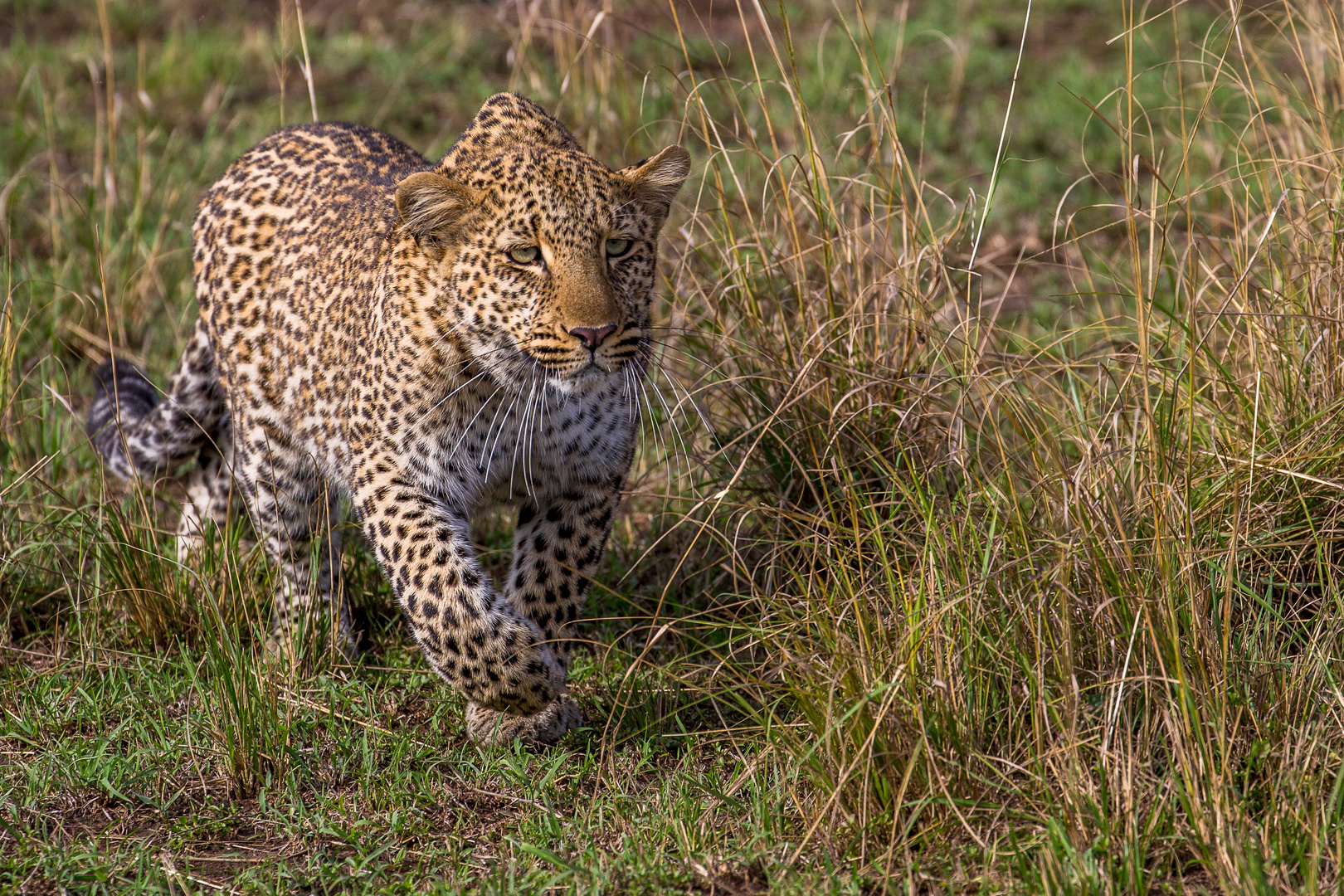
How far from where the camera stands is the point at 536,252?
4184 millimetres

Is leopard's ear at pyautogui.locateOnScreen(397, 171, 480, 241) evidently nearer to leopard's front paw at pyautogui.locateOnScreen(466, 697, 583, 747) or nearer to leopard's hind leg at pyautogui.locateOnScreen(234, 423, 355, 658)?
leopard's hind leg at pyautogui.locateOnScreen(234, 423, 355, 658)

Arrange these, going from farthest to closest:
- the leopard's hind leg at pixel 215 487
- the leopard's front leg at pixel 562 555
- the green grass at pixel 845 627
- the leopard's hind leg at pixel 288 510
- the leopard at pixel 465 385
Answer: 1. the leopard's hind leg at pixel 215 487
2. the leopard's hind leg at pixel 288 510
3. the leopard's front leg at pixel 562 555
4. the leopard at pixel 465 385
5. the green grass at pixel 845 627

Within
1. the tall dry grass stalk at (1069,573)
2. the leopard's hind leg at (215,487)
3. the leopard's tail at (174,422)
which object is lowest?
the leopard's hind leg at (215,487)

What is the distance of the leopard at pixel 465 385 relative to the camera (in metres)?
4.18

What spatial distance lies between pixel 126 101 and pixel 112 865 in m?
6.46

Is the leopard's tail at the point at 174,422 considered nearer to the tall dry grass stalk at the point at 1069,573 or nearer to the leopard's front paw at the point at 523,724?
the leopard's front paw at the point at 523,724

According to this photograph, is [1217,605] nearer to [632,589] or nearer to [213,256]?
[632,589]

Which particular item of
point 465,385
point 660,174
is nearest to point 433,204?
point 465,385

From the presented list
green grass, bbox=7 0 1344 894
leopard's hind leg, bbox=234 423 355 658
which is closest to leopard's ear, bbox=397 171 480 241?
green grass, bbox=7 0 1344 894

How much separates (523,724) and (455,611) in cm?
42

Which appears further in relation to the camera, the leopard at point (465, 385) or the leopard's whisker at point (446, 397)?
the leopard's whisker at point (446, 397)

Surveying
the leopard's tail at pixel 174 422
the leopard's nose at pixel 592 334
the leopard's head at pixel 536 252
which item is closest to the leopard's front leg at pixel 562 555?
the leopard's head at pixel 536 252

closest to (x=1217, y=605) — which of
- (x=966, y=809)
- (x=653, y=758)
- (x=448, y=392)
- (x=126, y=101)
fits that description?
(x=966, y=809)

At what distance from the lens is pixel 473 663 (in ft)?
13.8
